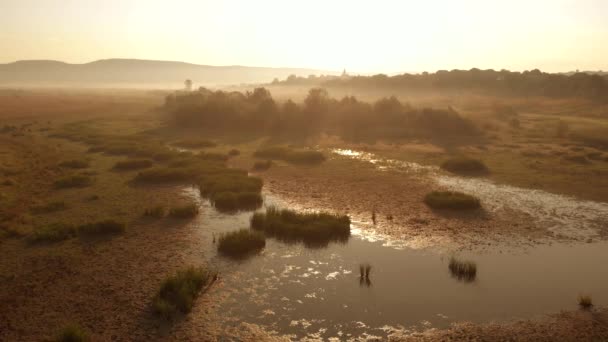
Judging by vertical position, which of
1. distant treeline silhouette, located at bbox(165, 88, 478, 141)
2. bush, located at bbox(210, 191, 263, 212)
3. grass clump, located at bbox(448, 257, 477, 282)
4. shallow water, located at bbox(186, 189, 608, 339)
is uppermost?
distant treeline silhouette, located at bbox(165, 88, 478, 141)

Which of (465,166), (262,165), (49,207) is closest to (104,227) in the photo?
(49,207)

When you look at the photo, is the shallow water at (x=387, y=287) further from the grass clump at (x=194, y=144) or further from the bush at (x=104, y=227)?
the grass clump at (x=194, y=144)

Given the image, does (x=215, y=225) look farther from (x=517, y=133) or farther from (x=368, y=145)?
(x=517, y=133)

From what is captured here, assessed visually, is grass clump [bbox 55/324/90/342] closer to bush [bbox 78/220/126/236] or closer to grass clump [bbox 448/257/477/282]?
bush [bbox 78/220/126/236]

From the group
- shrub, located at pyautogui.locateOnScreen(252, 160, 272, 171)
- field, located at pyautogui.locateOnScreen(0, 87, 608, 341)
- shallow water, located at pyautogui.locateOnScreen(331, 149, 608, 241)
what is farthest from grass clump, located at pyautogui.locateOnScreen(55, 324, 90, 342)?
shrub, located at pyautogui.locateOnScreen(252, 160, 272, 171)

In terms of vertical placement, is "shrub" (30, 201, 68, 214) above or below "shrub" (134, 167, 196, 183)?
below

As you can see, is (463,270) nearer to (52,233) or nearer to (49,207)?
(52,233)

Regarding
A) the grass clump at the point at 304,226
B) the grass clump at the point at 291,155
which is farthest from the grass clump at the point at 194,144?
the grass clump at the point at 304,226
